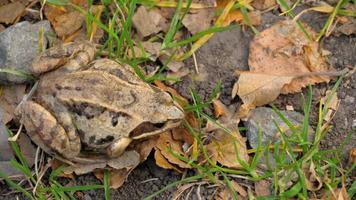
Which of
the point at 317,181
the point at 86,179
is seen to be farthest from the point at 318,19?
the point at 86,179

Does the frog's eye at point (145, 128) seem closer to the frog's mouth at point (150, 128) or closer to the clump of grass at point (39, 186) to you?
the frog's mouth at point (150, 128)

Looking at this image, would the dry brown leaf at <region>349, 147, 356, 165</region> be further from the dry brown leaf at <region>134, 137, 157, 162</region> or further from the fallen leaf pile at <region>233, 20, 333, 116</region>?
the dry brown leaf at <region>134, 137, 157, 162</region>

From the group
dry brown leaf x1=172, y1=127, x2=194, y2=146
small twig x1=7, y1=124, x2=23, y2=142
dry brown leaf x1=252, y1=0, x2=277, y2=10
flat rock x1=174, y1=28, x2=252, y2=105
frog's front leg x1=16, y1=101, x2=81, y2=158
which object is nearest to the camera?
frog's front leg x1=16, y1=101, x2=81, y2=158

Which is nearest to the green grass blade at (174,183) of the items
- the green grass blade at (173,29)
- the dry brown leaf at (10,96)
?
the green grass blade at (173,29)

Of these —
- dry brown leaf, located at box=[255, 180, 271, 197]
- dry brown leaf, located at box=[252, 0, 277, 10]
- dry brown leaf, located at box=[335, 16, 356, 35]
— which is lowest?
dry brown leaf, located at box=[255, 180, 271, 197]

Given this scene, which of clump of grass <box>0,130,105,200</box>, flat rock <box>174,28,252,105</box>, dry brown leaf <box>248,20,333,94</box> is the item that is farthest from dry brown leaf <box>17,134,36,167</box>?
dry brown leaf <box>248,20,333,94</box>

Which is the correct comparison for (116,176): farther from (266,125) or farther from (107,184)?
(266,125)
